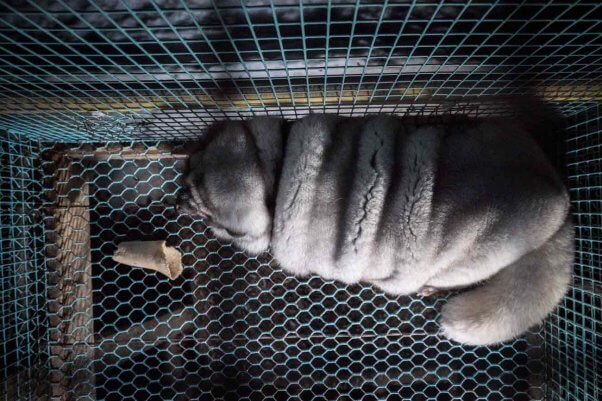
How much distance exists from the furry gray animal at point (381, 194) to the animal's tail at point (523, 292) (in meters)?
0.03

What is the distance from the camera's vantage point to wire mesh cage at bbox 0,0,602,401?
0.97 metres

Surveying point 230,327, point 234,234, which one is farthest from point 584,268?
point 230,327

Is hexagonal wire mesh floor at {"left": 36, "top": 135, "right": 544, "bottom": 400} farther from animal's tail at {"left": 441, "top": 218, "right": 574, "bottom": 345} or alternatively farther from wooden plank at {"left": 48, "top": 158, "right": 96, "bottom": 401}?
animal's tail at {"left": 441, "top": 218, "right": 574, "bottom": 345}

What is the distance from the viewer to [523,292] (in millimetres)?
843

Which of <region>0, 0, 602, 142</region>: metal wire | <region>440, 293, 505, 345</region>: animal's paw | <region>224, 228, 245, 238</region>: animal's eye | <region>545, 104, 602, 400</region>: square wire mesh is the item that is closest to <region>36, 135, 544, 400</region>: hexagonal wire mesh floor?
<region>545, 104, 602, 400</region>: square wire mesh

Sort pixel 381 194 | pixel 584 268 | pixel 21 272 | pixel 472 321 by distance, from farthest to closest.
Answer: pixel 21 272 < pixel 584 268 < pixel 472 321 < pixel 381 194

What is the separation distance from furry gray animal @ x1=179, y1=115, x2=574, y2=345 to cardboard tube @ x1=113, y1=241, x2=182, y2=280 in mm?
691

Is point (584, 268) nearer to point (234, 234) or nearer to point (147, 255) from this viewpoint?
point (234, 234)

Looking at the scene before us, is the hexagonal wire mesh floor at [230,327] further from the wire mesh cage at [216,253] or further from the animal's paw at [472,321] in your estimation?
the animal's paw at [472,321]

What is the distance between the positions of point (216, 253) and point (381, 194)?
3.24 ft

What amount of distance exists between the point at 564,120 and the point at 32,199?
191 centimetres

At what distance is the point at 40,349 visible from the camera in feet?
4.75

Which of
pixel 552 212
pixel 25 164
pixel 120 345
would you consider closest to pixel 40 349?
pixel 120 345

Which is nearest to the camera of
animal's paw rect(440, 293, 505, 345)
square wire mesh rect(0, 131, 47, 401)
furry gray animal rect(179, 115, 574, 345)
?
furry gray animal rect(179, 115, 574, 345)
